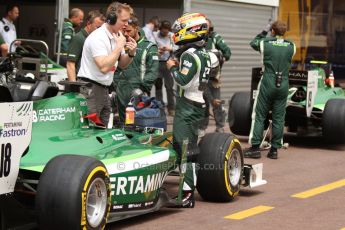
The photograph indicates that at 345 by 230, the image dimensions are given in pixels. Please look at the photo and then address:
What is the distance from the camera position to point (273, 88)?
38.7 feet

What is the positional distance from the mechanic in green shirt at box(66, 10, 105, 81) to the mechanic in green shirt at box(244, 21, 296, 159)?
7.60 feet

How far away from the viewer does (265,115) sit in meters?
12.0

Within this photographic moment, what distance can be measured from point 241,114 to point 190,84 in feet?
17.9

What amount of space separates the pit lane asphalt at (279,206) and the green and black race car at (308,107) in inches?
45.1

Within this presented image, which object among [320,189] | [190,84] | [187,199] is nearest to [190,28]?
[190,84]

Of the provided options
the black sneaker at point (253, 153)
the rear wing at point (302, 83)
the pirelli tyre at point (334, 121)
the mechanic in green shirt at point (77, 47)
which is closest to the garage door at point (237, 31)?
the rear wing at point (302, 83)

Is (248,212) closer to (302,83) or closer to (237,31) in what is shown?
(302,83)

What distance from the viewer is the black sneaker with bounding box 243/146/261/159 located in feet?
38.8

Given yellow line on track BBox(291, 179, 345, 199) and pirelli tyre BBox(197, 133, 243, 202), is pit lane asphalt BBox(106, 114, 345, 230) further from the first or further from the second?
pirelli tyre BBox(197, 133, 243, 202)

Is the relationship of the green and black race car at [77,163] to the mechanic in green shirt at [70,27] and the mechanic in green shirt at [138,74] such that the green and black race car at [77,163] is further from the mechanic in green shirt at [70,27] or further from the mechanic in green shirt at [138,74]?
the mechanic in green shirt at [70,27]

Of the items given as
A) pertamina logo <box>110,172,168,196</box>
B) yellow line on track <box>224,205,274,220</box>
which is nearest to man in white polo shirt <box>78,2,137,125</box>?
pertamina logo <box>110,172,168,196</box>

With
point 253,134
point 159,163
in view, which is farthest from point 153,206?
point 253,134

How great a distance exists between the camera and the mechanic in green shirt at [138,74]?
420 inches

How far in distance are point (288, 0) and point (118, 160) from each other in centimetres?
1478
